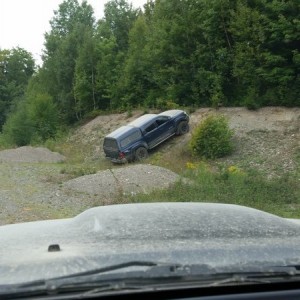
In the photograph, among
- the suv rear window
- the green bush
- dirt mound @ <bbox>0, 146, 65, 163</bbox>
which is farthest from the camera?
dirt mound @ <bbox>0, 146, 65, 163</bbox>

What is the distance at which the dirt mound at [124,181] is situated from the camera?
72.9 feet

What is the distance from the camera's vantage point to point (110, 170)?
2608cm

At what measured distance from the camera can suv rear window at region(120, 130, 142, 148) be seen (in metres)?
33.5

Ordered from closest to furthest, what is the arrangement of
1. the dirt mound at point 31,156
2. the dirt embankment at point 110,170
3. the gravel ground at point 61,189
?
the gravel ground at point 61,189, the dirt embankment at point 110,170, the dirt mound at point 31,156

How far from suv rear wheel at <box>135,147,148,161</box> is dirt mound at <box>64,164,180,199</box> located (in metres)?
8.26

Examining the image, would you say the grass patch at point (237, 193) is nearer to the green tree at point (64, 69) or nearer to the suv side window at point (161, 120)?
the suv side window at point (161, 120)

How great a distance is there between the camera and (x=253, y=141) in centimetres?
3378

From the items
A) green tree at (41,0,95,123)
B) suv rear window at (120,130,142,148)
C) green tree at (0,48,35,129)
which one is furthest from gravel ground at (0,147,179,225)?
green tree at (0,48,35,129)

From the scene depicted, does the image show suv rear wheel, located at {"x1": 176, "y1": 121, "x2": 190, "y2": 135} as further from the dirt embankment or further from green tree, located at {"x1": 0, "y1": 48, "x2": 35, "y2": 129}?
green tree, located at {"x1": 0, "y1": 48, "x2": 35, "y2": 129}

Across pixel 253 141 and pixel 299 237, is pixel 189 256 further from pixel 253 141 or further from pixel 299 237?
pixel 253 141

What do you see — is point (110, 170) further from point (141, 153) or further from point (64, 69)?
point (64, 69)

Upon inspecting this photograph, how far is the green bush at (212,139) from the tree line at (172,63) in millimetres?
5587

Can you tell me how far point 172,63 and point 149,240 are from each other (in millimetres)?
44281

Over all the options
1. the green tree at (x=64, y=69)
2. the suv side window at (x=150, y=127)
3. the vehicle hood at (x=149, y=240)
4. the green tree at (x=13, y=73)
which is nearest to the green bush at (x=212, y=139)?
the suv side window at (x=150, y=127)
